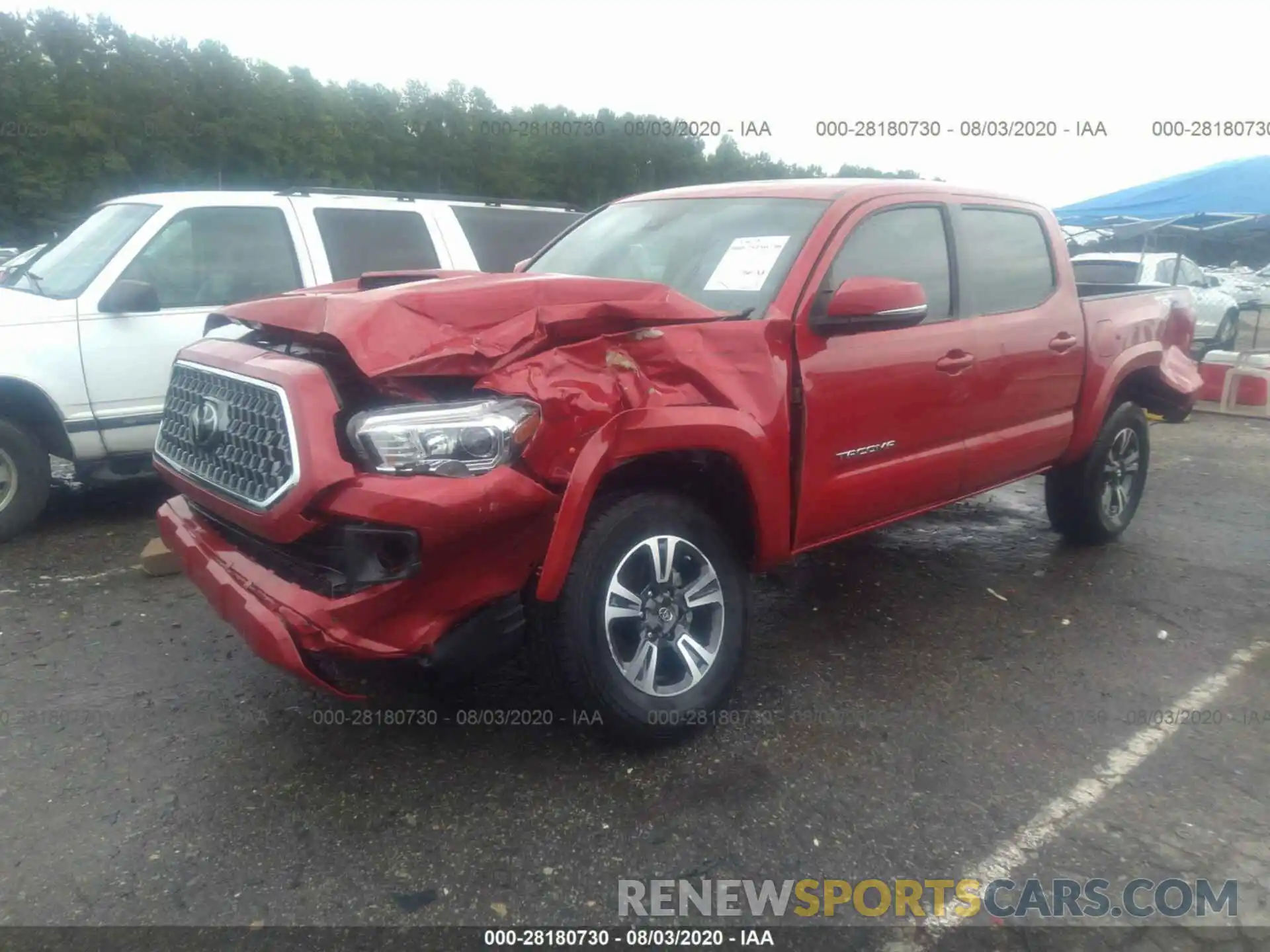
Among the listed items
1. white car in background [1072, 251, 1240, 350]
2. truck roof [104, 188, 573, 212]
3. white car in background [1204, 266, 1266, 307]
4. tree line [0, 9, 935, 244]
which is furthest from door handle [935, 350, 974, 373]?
tree line [0, 9, 935, 244]

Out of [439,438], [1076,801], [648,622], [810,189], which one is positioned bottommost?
[1076,801]

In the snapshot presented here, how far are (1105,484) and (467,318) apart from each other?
407 centimetres

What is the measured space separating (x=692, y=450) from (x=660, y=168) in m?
39.2

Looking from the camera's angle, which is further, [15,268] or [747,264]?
[15,268]

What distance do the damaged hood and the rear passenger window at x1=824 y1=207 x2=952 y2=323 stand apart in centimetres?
100

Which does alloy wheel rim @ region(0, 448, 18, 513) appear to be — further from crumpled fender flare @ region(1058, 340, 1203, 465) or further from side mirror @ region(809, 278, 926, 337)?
crumpled fender flare @ region(1058, 340, 1203, 465)

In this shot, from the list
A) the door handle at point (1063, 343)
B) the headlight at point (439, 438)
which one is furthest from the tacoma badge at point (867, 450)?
the headlight at point (439, 438)

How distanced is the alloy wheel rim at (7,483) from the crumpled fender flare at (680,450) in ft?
12.8

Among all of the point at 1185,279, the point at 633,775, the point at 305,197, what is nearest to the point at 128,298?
the point at 305,197

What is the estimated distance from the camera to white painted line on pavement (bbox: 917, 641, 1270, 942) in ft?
8.40

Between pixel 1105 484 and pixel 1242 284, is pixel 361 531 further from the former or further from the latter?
pixel 1242 284

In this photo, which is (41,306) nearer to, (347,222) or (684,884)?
(347,222)

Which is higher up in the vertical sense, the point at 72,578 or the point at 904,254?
the point at 904,254

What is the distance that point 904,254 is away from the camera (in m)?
3.95
